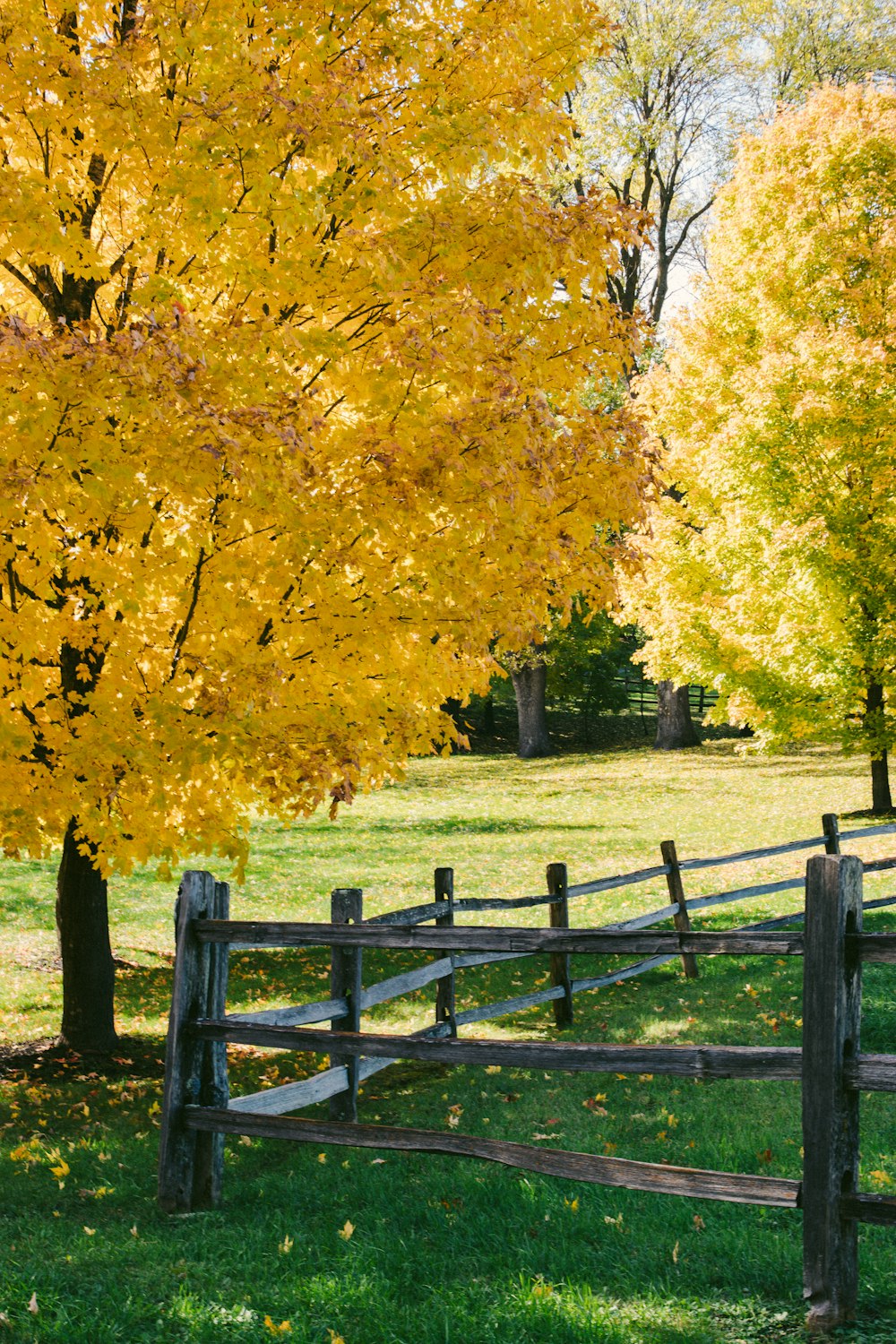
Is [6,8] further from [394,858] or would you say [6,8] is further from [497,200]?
[394,858]

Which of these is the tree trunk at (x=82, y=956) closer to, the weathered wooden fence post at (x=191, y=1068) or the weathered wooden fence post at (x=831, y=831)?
the weathered wooden fence post at (x=191, y=1068)

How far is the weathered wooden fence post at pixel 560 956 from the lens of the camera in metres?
9.38

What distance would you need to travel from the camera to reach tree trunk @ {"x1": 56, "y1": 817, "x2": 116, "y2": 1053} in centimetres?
886

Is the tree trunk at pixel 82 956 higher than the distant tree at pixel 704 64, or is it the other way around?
the distant tree at pixel 704 64

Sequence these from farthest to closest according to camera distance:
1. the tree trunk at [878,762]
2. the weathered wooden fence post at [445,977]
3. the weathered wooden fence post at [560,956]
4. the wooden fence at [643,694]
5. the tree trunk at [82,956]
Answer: the wooden fence at [643,694]
the tree trunk at [878,762]
the weathered wooden fence post at [560,956]
the tree trunk at [82,956]
the weathered wooden fence post at [445,977]

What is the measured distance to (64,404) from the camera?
5629 millimetres

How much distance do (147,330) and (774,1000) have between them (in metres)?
7.75

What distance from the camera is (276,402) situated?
6031 mm

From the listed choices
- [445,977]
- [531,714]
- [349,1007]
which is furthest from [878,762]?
[531,714]

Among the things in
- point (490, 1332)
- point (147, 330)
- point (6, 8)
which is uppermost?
point (6, 8)

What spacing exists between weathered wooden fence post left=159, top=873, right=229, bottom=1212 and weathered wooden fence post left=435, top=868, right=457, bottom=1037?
2.99 metres

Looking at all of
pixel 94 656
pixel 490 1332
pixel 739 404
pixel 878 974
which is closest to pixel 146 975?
pixel 94 656

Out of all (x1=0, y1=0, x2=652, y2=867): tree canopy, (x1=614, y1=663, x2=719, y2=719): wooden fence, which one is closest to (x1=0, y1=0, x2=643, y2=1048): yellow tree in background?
(x1=0, y1=0, x2=652, y2=867): tree canopy

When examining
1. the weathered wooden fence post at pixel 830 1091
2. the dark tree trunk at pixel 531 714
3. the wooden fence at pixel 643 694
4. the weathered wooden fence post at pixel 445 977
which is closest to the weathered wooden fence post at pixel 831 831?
the weathered wooden fence post at pixel 445 977
